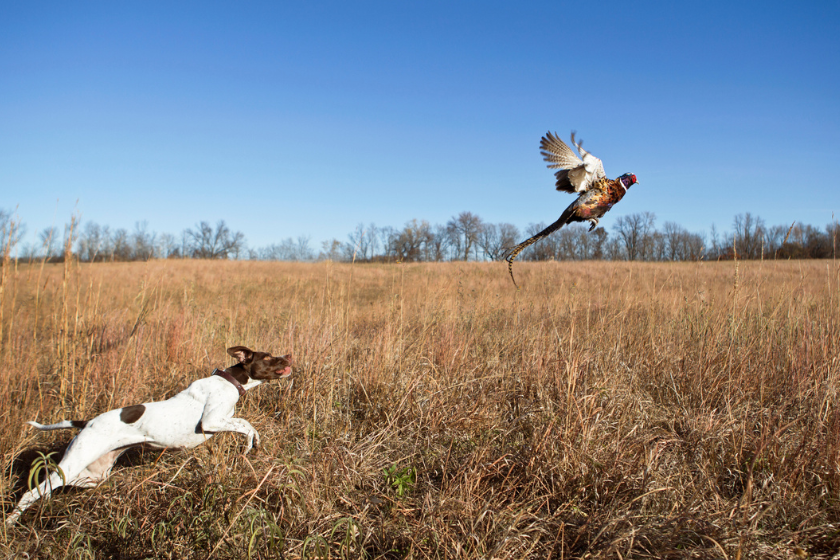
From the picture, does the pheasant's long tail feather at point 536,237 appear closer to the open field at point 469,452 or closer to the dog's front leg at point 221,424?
the open field at point 469,452

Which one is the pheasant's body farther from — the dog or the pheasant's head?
the dog

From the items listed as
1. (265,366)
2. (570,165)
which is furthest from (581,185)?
(265,366)

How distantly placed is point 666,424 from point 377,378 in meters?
2.19

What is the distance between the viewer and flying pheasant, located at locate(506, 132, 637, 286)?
148 cm

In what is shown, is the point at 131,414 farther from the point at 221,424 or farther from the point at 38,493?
the point at 38,493

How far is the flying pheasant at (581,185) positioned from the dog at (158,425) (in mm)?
1689

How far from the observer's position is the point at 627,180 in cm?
158

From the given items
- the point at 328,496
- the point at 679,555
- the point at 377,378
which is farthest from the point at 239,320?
the point at 679,555

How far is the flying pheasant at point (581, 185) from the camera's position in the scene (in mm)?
1479

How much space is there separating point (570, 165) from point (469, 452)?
71.8 inches

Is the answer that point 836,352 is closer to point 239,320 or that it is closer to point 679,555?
point 679,555

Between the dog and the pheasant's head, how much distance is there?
6.46 feet

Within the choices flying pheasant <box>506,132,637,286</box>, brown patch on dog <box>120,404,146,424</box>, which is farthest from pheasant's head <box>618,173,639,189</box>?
brown patch on dog <box>120,404,146,424</box>

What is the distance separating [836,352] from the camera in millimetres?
3387
